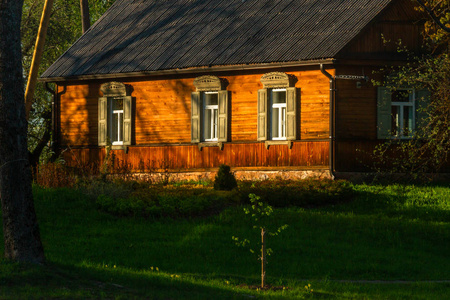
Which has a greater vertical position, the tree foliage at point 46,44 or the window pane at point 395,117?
the tree foliage at point 46,44

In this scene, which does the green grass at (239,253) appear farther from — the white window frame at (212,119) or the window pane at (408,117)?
the white window frame at (212,119)

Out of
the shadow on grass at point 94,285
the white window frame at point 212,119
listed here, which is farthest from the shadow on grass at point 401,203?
the shadow on grass at point 94,285

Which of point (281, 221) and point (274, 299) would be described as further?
point (281, 221)

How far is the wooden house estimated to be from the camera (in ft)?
84.2

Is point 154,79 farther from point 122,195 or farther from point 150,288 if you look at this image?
point 150,288

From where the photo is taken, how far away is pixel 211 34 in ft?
97.3

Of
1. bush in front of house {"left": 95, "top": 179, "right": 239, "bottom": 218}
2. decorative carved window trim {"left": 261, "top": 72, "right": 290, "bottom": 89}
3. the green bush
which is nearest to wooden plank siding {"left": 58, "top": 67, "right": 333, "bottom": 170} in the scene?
decorative carved window trim {"left": 261, "top": 72, "right": 290, "bottom": 89}

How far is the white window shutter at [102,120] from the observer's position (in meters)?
30.8

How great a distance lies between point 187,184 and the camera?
26.7 meters

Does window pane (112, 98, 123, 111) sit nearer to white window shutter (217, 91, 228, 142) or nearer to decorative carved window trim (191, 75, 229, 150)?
decorative carved window trim (191, 75, 229, 150)

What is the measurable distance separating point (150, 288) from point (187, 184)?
14.6m

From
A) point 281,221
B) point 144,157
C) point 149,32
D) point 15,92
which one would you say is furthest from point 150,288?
point 149,32

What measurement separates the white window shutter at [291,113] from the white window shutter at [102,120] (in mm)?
7464

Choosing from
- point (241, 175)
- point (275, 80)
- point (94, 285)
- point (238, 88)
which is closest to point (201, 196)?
point (241, 175)
